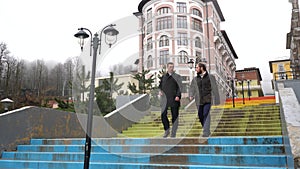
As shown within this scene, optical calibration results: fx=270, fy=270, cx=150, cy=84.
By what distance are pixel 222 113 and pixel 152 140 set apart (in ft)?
12.4

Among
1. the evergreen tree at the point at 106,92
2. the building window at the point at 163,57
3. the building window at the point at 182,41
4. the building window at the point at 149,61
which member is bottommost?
the evergreen tree at the point at 106,92

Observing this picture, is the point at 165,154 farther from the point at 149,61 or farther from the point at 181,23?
the point at 181,23

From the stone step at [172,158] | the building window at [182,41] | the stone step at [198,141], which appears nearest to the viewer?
the stone step at [172,158]

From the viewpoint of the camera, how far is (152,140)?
502 centimetres

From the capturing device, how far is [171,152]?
14.9 feet

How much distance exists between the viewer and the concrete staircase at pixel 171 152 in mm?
3924

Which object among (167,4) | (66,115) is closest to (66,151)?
(66,115)

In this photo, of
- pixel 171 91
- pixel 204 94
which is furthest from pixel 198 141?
pixel 171 91

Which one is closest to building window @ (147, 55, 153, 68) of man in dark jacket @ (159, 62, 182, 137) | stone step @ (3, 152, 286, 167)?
man in dark jacket @ (159, 62, 182, 137)

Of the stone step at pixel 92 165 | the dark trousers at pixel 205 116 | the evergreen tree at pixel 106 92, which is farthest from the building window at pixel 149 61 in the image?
the stone step at pixel 92 165

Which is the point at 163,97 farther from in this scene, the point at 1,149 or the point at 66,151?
the point at 1,149

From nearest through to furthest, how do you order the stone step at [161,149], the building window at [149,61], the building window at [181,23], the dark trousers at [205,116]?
the stone step at [161,149] → the building window at [149,61] → the dark trousers at [205,116] → the building window at [181,23]

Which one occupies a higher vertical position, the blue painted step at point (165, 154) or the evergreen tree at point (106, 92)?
the evergreen tree at point (106, 92)

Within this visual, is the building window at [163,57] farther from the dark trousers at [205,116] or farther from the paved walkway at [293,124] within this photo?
the paved walkway at [293,124]
